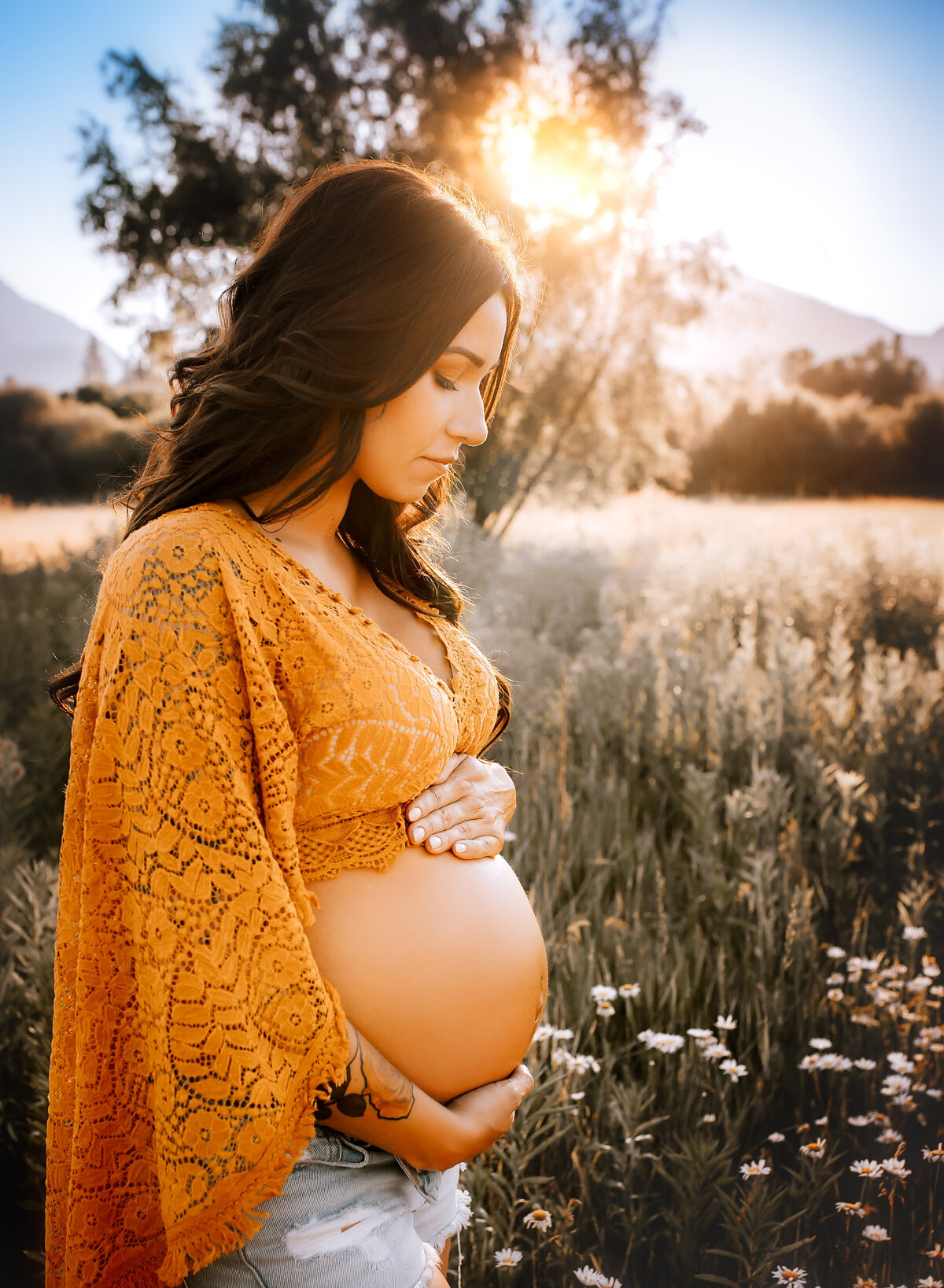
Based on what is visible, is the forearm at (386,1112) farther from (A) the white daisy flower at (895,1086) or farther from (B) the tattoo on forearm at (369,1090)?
(A) the white daisy flower at (895,1086)

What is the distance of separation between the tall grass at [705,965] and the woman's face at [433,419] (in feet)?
3.31

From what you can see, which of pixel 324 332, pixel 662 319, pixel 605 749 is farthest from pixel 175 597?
pixel 662 319

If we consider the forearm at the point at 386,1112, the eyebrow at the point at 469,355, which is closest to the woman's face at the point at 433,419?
the eyebrow at the point at 469,355

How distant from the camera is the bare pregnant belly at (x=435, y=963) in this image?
1.17m

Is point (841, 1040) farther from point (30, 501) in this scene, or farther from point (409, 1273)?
point (30, 501)

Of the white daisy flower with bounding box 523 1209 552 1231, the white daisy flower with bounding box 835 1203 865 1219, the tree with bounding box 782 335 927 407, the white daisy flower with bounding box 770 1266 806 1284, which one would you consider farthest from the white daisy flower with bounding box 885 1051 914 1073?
the tree with bounding box 782 335 927 407

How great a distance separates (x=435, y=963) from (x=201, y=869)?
453mm

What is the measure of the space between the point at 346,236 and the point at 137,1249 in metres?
1.45

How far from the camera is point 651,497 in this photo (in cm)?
1173

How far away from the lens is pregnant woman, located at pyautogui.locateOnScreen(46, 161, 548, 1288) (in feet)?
3.13

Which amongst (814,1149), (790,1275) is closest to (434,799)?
(790,1275)

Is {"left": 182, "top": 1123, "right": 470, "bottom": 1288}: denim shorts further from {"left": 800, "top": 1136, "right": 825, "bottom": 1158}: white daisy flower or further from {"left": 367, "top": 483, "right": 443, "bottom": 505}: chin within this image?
{"left": 800, "top": 1136, "right": 825, "bottom": 1158}: white daisy flower

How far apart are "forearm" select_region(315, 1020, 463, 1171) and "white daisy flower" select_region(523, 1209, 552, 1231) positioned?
2.37 feet

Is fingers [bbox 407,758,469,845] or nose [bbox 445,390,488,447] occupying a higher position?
nose [bbox 445,390,488,447]
